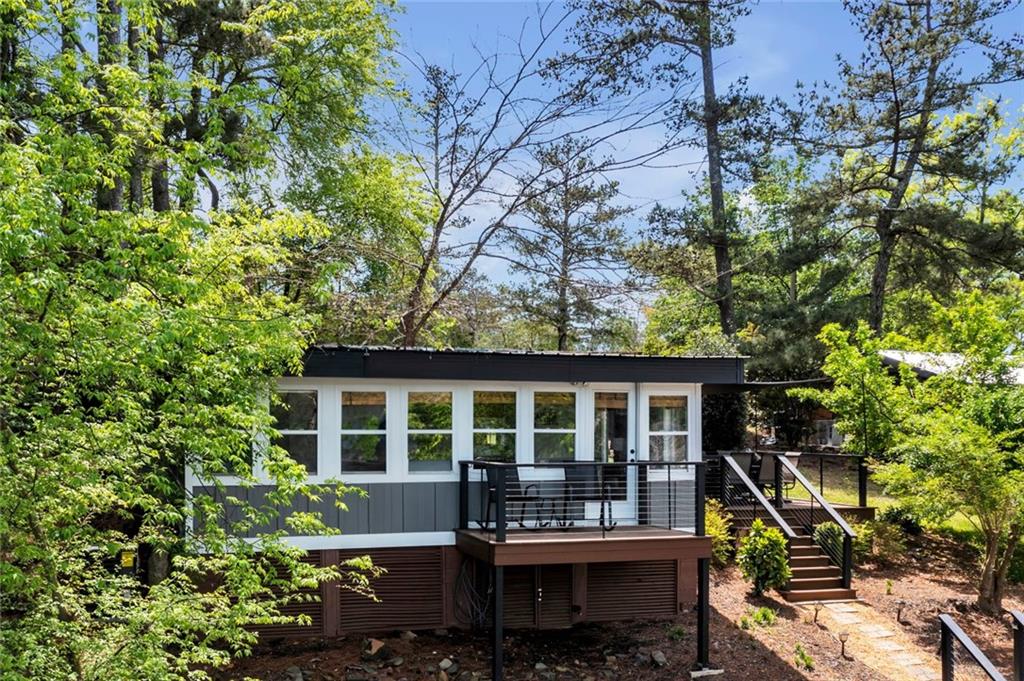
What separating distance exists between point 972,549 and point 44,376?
16.2 m

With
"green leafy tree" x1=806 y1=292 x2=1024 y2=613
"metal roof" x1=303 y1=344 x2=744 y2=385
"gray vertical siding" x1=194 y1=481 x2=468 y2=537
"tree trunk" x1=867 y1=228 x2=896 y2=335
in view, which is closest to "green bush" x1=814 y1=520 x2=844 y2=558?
"green leafy tree" x1=806 y1=292 x2=1024 y2=613

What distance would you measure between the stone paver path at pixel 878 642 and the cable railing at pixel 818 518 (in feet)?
2.25

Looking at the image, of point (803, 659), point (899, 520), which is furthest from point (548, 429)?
point (899, 520)

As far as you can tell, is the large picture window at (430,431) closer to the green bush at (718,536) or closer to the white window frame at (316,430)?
the white window frame at (316,430)

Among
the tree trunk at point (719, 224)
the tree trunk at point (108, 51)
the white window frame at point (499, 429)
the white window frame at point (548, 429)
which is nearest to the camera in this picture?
the tree trunk at point (108, 51)

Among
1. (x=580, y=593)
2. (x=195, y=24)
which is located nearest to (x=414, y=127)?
(x=195, y=24)

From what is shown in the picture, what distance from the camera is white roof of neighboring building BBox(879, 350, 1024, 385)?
1512cm

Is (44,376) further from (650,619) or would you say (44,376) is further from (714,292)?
(714,292)

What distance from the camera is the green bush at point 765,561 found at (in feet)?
40.0

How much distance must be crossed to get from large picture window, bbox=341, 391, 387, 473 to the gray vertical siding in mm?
295

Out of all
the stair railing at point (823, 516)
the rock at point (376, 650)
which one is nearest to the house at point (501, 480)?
the rock at point (376, 650)

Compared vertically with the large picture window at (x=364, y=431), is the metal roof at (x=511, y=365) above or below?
above

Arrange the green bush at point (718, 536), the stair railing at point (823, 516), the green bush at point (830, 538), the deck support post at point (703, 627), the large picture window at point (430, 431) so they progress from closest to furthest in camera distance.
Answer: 1. the deck support post at point (703, 627)
2. the large picture window at point (430, 431)
3. the stair railing at point (823, 516)
4. the green bush at point (830, 538)
5. the green bush at point (718, 536)

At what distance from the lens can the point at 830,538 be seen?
13477mm
